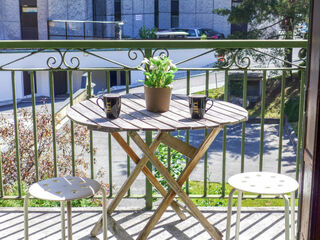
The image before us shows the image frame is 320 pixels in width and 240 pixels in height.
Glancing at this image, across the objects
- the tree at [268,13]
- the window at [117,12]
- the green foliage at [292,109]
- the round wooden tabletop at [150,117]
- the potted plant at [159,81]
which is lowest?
the green foliage at [292,109]

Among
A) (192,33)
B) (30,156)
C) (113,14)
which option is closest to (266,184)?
(30,156)

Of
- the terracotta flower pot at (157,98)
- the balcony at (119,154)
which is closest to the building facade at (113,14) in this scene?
the balcony at (119,154)

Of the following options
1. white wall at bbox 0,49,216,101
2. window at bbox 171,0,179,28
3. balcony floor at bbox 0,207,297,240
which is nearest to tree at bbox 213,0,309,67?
white wall at bbox 0,49,216,101

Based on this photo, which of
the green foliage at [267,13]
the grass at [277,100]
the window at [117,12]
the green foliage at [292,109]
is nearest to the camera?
the green foliage at [292,109]

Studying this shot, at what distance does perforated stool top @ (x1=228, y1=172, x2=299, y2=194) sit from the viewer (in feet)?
7.29

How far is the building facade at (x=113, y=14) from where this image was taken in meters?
28.4

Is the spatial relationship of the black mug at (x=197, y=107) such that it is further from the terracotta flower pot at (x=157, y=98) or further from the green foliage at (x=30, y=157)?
the green foliage at (x=30, y=157)

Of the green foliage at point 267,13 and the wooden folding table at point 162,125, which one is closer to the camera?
the wooden folding table at point 162,125

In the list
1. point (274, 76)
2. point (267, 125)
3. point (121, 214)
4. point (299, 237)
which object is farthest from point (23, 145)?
point (274, 76)

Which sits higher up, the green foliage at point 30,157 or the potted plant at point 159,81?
the potted plant at point 159,81

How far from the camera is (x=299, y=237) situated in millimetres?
1813

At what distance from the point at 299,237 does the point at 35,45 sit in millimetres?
2009

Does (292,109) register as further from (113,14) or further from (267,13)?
(113,14)

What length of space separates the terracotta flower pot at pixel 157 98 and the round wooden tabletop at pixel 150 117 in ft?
0.11
